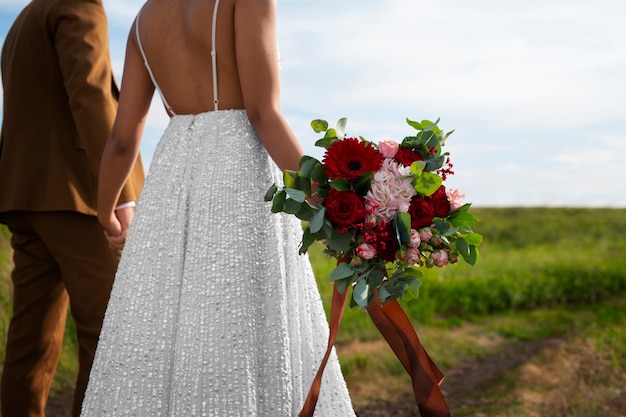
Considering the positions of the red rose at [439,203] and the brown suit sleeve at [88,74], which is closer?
the red rose at [439,203]

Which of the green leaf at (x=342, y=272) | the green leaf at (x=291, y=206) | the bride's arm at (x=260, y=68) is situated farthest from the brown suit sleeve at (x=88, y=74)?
the green leaf at (x=342, y=272)

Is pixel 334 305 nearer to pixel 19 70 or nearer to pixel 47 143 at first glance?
pixel 47 143

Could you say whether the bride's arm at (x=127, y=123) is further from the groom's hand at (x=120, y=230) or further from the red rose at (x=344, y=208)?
the red rose at (x=344, y=208)

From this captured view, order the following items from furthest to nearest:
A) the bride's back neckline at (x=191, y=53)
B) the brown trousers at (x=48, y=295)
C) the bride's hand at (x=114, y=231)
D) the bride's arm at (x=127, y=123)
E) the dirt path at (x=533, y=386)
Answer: the dirt path at (x=533, y=386) < the brown trousers at (x=48, y=295) < the bride's hand at (x=114, y=231) < the bride's arm at (x=127, y=123) < the bride's back neckline at (x=191, y=53)

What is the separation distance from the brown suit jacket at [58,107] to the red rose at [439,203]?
6.10 ft

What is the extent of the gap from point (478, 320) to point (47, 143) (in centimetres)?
684

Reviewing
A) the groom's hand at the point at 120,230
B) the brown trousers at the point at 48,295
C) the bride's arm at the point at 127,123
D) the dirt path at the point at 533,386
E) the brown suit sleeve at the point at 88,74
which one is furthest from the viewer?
the dirt path at the point at 533,386

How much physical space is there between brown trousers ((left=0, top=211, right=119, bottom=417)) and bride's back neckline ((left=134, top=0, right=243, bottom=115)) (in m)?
1.30

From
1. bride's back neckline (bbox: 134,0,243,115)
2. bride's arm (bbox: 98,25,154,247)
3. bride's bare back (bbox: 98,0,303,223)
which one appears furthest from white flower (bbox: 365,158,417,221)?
bride's arm (bbox: 98,25,154,247)

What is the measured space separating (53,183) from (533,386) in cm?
475

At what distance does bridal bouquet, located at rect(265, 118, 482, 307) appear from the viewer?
2156mm

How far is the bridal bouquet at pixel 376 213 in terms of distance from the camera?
216 centimetres

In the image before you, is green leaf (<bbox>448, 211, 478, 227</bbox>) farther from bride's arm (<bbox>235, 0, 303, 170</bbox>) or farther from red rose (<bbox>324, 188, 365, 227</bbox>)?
bride's arm (<bbox>235, 0, 303, 170</bbox>)

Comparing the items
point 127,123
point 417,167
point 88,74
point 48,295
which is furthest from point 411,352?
point 48,295
